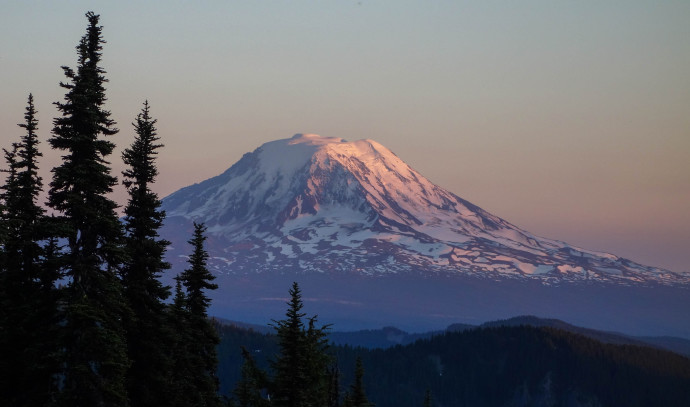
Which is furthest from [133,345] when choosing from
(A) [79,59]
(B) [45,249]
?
(A) [79,59]

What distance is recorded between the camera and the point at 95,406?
36094mm

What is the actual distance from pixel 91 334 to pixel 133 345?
9366 mm

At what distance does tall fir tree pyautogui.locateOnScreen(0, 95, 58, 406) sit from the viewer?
121 ft

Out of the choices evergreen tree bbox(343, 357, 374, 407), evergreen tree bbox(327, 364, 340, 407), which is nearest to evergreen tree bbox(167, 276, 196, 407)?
evergreen tree bbox(327, 364, 340, 407)

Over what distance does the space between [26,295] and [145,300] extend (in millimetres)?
4952

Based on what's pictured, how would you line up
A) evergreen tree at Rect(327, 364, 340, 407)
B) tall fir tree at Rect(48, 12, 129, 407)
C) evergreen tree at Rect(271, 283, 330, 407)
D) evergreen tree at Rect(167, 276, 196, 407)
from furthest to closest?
evergreen tree at Rect(327, 364, 340, 407) → evergreen tree at Rect(167, 276, 196, 407) → evergreen tree at Rect(271, 283, 330, 407) → tall fir tree at Rect(48, 12, 129, 407)

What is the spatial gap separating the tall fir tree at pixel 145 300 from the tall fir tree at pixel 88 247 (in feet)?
22.2

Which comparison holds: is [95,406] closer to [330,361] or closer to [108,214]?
[108,214]

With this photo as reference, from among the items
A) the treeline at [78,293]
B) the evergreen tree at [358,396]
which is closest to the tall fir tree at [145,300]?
the treeline at [78,293]

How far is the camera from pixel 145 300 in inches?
1797

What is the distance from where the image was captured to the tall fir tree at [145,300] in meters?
44.9

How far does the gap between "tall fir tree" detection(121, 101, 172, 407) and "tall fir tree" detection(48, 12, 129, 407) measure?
267 inches

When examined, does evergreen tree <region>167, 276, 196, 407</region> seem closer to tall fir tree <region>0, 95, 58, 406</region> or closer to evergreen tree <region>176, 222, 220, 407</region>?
evergreen tree <region>176, 222, 220, 407</region>

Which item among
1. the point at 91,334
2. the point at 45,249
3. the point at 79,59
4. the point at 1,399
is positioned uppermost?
the point at 79,59
